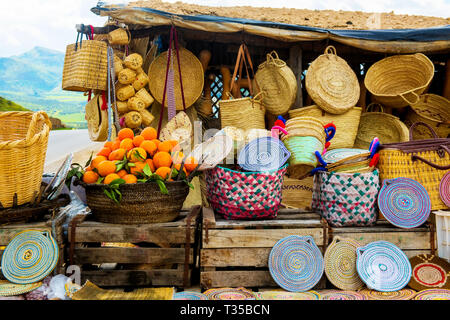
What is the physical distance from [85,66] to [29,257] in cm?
170

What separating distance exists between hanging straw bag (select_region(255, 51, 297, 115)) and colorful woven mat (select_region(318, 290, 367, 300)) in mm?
2082

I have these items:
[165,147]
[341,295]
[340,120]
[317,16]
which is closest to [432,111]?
[340,120]

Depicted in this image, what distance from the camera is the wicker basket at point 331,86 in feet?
11.4

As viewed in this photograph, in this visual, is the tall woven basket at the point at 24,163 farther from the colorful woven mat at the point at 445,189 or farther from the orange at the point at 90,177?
the colorful woven mat at the point at 445,189

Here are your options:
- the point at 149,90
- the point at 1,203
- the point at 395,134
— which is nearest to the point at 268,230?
the point at 1,203

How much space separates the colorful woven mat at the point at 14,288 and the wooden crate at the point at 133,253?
0.23 metres

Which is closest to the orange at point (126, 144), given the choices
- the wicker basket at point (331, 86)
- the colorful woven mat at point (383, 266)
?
the colorful woven mat at point (383, 266)

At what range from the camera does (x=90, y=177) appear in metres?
2.17

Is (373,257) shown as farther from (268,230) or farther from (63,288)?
(63,288)

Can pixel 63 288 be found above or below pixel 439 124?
below

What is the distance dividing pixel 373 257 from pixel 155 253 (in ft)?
4.43

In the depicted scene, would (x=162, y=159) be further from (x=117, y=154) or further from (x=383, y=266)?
(x=383, y=266)

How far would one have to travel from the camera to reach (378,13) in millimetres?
5848

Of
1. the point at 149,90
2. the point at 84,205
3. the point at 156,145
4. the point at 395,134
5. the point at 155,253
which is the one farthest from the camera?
the point at 395,134
